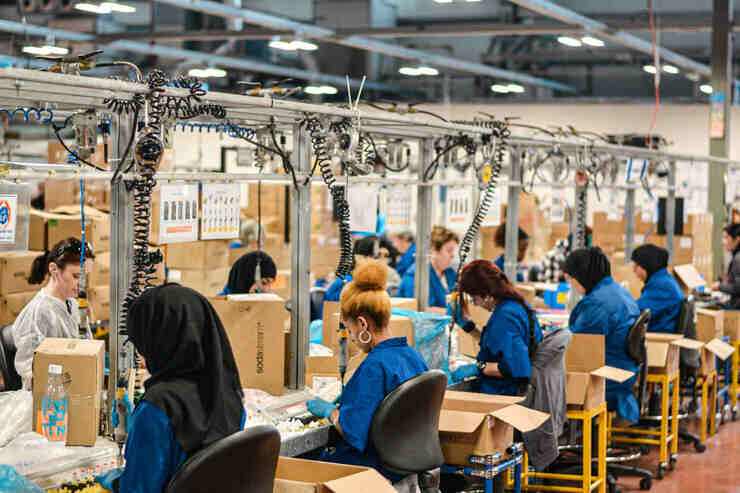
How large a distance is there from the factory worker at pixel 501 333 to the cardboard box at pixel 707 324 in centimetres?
280

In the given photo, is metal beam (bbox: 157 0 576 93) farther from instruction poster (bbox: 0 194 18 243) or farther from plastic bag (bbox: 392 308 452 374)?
instruction poster (bbox: 0 194 18 243)

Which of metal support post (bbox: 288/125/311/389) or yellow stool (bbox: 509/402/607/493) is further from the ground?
metal support post (bbox: 288/125/311/389)

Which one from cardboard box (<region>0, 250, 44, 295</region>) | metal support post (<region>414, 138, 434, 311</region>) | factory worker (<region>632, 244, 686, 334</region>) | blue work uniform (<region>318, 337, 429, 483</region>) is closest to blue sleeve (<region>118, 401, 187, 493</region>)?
blue work uniform (<region>318, 337, 429, 483</region>)

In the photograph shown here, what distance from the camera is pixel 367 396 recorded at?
314 cm

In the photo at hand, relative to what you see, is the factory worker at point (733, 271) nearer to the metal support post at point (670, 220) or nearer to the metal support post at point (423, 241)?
the metal support post at point (670, 220)

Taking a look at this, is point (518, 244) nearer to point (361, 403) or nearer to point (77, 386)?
point (361, 403)

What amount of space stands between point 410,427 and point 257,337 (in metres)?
0.87

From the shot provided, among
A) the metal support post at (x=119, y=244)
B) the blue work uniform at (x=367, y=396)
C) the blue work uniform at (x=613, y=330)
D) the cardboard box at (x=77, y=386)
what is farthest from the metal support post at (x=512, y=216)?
the cardboard box at (x=77, y=386)

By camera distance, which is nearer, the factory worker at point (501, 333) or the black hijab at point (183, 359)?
the black hijab at point (183, 359)

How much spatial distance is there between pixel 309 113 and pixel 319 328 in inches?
67.8

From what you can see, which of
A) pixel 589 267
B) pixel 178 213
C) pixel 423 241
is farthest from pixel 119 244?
pixel 589 267

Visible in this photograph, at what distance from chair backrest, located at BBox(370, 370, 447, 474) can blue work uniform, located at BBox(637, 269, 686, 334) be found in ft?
11.3

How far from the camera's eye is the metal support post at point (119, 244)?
298 cm

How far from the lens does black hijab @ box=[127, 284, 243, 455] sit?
7.50 ft
